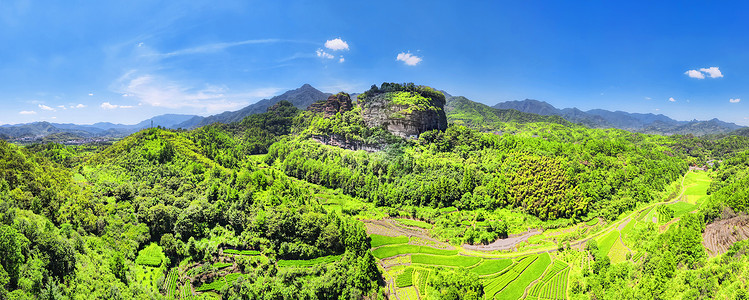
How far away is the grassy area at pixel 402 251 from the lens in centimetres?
5300

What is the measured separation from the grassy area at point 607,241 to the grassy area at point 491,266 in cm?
1805

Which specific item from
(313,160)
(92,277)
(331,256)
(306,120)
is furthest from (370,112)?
(92,277)

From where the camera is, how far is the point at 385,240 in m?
57.7

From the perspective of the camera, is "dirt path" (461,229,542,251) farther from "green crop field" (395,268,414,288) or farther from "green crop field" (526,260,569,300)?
"green crop field" (395,268,414,288)

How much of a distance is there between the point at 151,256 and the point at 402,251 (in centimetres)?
3813

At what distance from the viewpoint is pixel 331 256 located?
47094 mm

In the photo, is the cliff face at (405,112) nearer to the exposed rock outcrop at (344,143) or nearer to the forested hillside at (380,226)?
the exposed rock outcrop at (344,143)

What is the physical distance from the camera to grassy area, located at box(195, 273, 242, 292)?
39.1 meters

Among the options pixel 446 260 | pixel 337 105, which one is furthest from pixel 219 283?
pixel 337 105

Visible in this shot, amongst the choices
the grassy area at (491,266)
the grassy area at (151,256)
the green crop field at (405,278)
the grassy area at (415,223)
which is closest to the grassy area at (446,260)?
the grassy area at (491,266)

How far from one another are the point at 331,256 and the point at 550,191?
51.6m

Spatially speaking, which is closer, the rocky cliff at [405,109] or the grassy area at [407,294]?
the grassy area at [407,294]

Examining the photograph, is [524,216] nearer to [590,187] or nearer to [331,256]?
[590,187]

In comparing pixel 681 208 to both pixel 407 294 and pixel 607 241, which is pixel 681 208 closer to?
pixel 607 241
